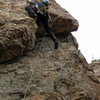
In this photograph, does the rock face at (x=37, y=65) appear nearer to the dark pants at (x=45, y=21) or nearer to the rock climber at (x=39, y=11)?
the rock climber at (x=39, y=11)

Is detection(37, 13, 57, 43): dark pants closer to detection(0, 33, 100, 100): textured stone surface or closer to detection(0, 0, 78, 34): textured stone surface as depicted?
detection(0, 0, 78, 34): textured stone surface

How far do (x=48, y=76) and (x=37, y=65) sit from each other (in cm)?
56

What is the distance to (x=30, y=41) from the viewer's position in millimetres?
7219

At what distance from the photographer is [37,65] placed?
741 cm

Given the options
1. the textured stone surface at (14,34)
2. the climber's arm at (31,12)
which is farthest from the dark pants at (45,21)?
the textured stone surface at (14,34)

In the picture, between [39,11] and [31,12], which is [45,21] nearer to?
[39,11]

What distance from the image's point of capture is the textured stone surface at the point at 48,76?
21.2ft

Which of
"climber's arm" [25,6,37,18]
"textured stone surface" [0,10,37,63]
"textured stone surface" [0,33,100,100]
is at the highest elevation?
"climber's arm" [25,6,37,18]

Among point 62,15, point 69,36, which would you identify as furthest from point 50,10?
point 69,36

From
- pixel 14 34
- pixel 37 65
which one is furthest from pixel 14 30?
pixel 37 65

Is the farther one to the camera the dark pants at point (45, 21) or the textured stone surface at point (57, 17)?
the dark pants at point (45, 21)

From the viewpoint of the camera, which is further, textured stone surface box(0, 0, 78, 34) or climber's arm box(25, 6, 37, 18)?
textured stone surface box(0, 0, 78, 34)

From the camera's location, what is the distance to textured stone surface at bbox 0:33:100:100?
21.2 feet

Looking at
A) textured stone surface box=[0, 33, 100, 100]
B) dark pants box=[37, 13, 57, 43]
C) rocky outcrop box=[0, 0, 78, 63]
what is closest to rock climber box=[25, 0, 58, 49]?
dark pants box=[37, 13, 57, 43]
